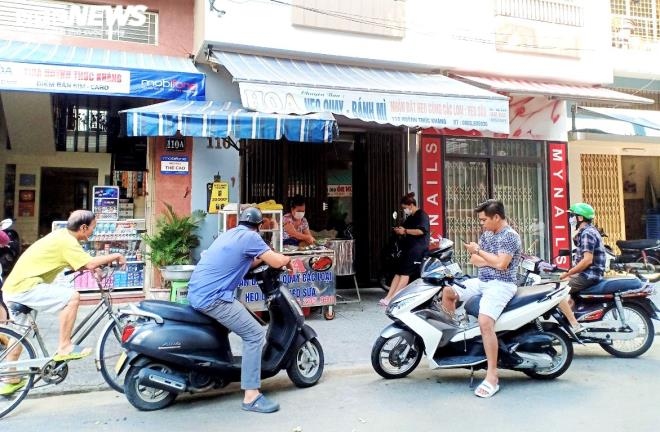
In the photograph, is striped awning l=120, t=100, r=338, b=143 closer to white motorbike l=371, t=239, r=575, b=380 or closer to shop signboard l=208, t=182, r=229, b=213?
shop signboard l=208, t=182, r=229, b=213

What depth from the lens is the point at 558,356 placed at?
4.80 m

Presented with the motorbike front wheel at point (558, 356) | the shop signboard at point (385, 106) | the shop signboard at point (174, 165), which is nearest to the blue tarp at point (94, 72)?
the shop signboard at point (174, 165)

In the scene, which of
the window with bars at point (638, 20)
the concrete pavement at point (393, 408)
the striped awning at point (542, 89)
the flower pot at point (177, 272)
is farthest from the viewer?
the window with bars at point (638, 20)

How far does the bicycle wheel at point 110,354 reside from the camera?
425 cm

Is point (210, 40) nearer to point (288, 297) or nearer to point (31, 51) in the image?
point (31, 51)

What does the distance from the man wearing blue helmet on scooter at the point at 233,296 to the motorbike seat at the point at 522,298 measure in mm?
1952

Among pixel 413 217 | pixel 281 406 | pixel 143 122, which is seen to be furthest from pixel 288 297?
pixel 413 217

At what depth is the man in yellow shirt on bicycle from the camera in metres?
4.13

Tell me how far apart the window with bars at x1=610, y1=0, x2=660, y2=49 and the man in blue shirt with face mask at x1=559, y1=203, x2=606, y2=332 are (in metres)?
9.17

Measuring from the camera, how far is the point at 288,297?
14.8 ft

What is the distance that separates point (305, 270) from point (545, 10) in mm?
7417

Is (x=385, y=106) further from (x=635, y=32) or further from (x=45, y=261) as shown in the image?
(x=635, y=32)

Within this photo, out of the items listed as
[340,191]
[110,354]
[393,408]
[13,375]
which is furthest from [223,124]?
[340,191]

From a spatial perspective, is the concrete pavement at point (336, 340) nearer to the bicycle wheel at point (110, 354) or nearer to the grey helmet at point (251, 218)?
the bicycle wheel at point (110, 354)
